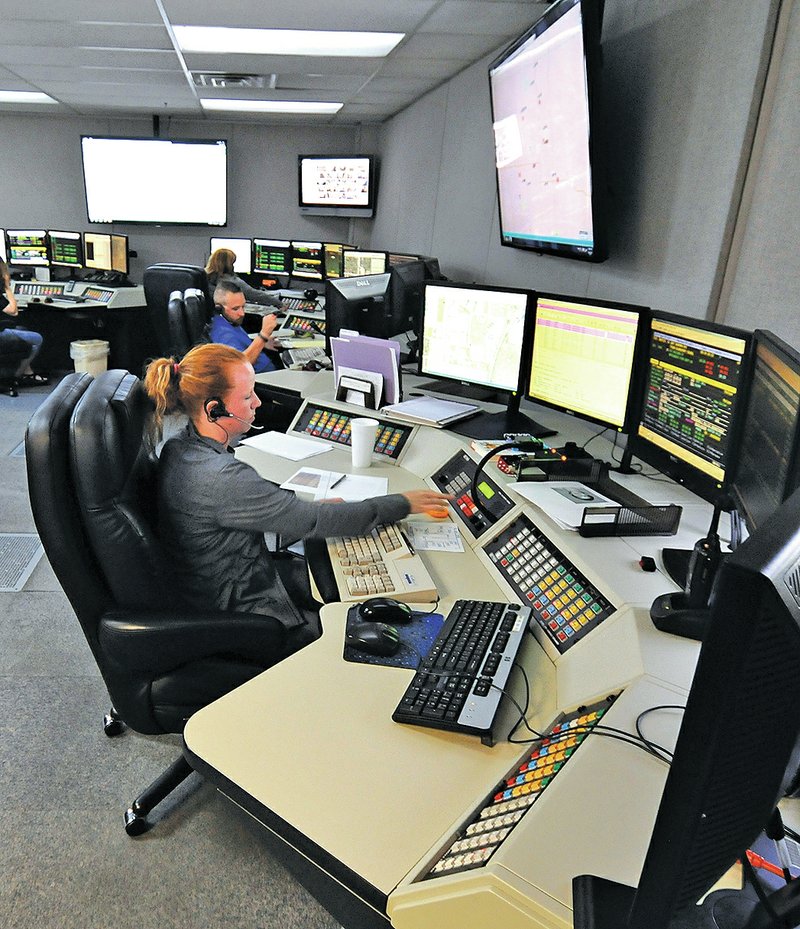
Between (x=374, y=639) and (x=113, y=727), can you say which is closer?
(x=374, y=639)

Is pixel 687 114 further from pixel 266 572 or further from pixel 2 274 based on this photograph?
pixel 2 274

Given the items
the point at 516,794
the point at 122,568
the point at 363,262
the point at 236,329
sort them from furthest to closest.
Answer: the point at 363,262 → the point at 236,329 → the point at 122,568 → the point at 516,794

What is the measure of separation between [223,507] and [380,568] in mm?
373

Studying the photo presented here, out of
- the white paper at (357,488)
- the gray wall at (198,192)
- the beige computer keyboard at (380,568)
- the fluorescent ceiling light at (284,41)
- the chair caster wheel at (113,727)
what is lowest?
the chair caster wheel at (113,727)

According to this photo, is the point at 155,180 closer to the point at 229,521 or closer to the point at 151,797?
the point at 229,521

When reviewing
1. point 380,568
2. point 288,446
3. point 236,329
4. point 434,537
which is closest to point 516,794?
point 380,568

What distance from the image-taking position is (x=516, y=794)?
91cm

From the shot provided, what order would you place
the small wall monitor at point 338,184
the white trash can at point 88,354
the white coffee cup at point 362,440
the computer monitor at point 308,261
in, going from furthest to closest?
the small wall monitor at point 338,184, the computer monitor at point 308,261, the white trash can at point 88,354, the white coffee cup at point 362,440

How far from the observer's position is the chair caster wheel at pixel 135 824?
1.70 meters

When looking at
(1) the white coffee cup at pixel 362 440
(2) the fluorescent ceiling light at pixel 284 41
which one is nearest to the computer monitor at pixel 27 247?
(2) the fluorescent ceiling light at pixel 284 41

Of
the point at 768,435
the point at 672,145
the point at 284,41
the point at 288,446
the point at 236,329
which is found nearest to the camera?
the point at 768,435

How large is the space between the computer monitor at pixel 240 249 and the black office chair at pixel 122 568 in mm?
5127

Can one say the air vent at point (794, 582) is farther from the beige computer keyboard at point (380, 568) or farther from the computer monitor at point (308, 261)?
the computer monitor at point (308, 261)

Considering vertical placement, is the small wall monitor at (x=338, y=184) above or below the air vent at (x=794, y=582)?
above
